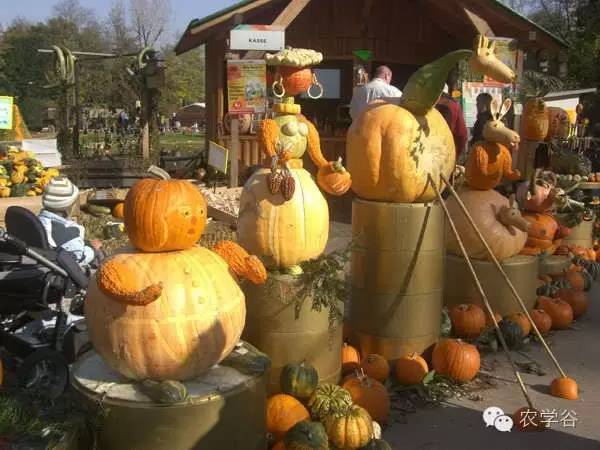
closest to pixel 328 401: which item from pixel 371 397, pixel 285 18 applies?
pixel 371 397

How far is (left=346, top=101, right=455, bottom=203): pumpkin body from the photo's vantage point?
4.04 meters

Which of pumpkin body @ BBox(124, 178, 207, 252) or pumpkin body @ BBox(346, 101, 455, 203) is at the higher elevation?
pumpkin body @ BBox(346, 101, 455, 203)

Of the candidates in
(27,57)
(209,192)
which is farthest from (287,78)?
(27,57)

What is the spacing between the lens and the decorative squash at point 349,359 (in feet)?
13.6

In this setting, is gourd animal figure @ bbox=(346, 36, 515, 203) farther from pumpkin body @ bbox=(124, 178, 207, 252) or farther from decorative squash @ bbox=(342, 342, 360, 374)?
pumpkin body @ bbox=(124, 178, 207, 252)

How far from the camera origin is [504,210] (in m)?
5.06

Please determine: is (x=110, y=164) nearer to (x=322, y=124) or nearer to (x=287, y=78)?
(x=322, y=124)

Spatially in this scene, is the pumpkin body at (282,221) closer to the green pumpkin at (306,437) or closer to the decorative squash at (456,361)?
the green pumpkin at (306,437)

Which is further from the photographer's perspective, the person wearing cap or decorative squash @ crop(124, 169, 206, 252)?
the person wearing cap

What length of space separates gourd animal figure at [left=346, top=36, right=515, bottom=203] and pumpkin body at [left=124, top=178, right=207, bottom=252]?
5.18ft

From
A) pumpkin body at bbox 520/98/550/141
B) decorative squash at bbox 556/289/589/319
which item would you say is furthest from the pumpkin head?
pumpkin body at bbox 520/98/550/141

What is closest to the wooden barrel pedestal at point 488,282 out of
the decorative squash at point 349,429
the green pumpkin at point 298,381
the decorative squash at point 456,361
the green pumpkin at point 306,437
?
the decorative squash at point 456,361

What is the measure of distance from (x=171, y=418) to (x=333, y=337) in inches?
52.4

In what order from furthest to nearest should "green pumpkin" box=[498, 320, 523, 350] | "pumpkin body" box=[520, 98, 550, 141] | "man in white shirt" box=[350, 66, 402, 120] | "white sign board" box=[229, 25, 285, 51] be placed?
"white sign board" box=[229, 25, 285, 51] < "man in white shirt" box=[350, 66, 402, 120] < "pumpkin body" box=[520, 98, 550, 141] < "green pumpkin" box=[498, 320, 523, 350]
